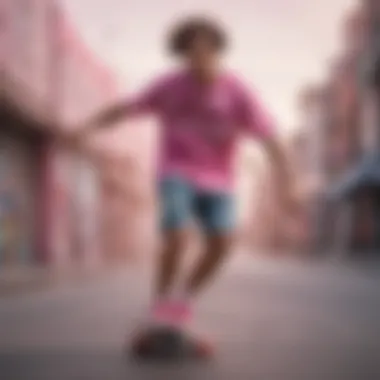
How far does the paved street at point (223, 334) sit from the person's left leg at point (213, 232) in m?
0.16

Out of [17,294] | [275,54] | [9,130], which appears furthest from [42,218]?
[275,54]

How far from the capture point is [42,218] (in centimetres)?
440

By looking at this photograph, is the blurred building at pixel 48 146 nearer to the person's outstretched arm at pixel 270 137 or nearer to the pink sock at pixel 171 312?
the person's outstretched arm at pixel 270 137

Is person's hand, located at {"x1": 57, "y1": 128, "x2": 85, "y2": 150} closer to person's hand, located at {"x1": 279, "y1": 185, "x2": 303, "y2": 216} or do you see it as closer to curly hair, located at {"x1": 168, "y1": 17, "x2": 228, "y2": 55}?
curly hair, located at {"x1": 168, "y1": 17, "x2": 228, "y2": 55}

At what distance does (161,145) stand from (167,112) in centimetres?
7

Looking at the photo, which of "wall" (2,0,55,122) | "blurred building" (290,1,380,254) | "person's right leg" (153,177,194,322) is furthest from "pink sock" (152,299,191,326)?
"blurred building" (290,1,380,254)

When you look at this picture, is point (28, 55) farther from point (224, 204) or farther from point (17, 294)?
point (224, 204)

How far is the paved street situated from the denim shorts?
0.86 ft

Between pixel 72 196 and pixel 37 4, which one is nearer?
pixel 37 4

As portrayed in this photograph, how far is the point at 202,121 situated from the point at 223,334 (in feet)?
1.89

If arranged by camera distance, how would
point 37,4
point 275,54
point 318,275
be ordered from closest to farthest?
point 275,54
point 37,4
point 318,275

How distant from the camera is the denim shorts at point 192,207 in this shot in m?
1.58

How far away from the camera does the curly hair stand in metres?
1.54

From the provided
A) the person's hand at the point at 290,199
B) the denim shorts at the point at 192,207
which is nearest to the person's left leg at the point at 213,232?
the denim shorts at the point at 192,207
